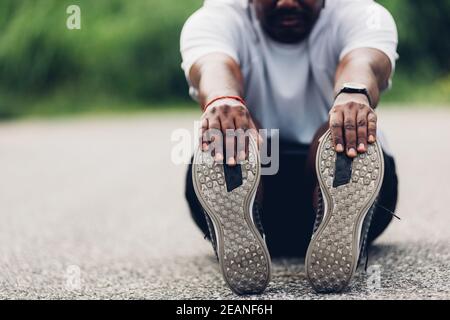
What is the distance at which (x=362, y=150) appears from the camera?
5.74 ft

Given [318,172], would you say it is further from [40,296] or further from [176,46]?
[176,46]

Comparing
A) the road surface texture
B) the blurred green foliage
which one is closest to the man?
the road surface texture

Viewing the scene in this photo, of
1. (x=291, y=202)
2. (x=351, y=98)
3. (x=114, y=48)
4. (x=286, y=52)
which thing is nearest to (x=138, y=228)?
(x=291, y=202)

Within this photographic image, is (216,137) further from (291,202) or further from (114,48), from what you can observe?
(114,48)

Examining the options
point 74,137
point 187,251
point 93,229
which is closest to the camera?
point 187,251

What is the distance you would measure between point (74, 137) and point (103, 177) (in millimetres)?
2409

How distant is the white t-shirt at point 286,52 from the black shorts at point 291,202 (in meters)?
0.08

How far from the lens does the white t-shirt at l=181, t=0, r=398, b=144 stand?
210 cm

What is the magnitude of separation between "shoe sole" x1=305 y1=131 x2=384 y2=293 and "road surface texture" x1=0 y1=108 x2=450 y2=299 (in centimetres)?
7

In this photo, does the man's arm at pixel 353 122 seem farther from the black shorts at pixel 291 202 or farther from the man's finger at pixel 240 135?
the black shorts at pixel 291 202

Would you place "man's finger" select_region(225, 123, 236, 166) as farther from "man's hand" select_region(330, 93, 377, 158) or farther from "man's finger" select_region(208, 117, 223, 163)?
"man's hand" select_region(330, 93, 377, 158)

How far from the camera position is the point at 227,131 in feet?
5.80

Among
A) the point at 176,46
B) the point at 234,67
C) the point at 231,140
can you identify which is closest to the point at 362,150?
the point at 231,140

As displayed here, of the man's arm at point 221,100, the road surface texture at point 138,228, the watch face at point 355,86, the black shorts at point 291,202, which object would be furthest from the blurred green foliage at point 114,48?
the watch face at point 355,86
